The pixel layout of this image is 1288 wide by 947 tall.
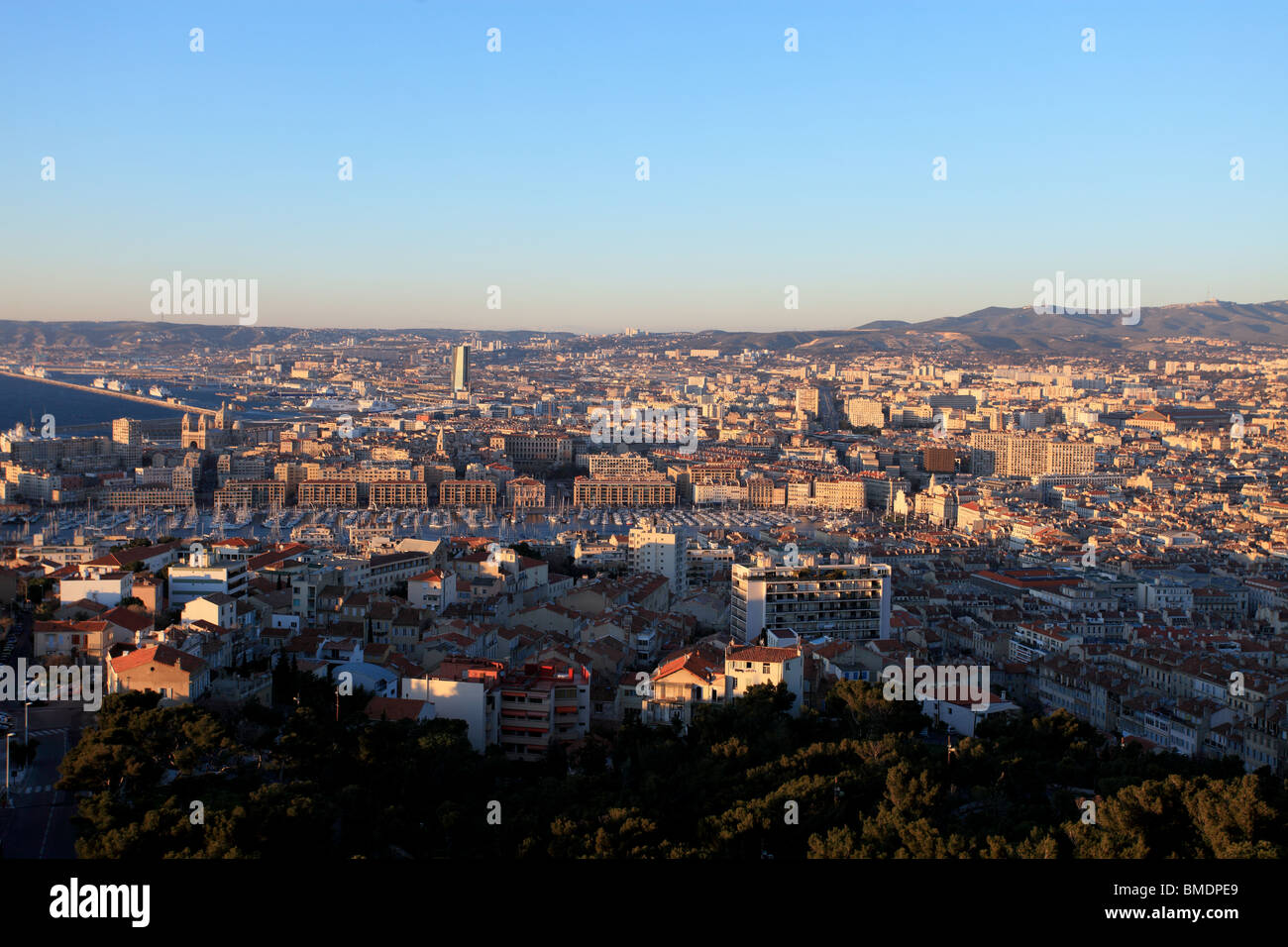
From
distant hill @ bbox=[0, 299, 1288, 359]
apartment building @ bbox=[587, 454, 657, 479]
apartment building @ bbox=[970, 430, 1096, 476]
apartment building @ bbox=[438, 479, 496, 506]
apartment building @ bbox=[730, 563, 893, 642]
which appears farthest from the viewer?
distant hill @ bbox=[0, 299, 1288, 359]

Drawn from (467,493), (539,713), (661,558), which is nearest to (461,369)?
(467,493)

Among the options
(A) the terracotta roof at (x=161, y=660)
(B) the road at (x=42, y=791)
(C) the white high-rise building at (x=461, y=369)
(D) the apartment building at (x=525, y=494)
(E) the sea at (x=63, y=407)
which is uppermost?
(C) the white high-rise building at (x=461, y=369)

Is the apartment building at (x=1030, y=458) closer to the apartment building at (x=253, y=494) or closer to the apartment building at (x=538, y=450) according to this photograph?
the apartment building at (x=538, y=450)

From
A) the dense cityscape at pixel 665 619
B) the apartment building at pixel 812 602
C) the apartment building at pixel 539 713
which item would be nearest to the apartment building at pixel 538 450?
the dense cityscape at pixel 665 619

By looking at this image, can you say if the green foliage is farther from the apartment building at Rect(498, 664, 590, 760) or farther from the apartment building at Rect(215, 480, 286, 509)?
the apartment building at Rect(215, 480, 286, 509)

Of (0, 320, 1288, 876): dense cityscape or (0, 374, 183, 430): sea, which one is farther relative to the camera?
(0, 374, 183, 430): sea

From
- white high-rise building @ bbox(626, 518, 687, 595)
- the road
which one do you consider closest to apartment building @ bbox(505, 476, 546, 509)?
white high-rise building @ bbox(626, 518, 687, 595)

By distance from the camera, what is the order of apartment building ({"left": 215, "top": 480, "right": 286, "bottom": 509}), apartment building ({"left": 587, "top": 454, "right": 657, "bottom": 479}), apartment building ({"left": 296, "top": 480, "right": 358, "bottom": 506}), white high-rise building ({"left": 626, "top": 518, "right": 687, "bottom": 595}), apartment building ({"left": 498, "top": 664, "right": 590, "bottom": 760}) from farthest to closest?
apartment building ({"left": 587, "top": 454, "right": 657, "bottom": 479}) < apartment building ({"left": 296, "top": 480, "right": 358, "bottom": 506}) < apartment building ({"left": 215, "top": 480, "right": 286, "bottom": 509}) < white high-rise building ({"left": 626, "top": 518, "right": 687, "bottom": 595}) < apartment building ({"left": 498, "top": 664, "right": 590, "bottom": 760})

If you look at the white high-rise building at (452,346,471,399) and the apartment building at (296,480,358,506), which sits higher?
the white high-rise building at (452,346,471,399)

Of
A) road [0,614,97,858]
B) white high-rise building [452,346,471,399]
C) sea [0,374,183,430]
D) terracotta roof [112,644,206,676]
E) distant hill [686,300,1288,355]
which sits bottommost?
road [0,614,97,858]

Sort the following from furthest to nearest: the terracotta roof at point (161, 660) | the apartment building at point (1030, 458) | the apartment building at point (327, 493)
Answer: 1. the apartment building at point (1030, 458)
2. the apartment building at point (327, 493)
3. the terracotta roof at point (161, 660)
